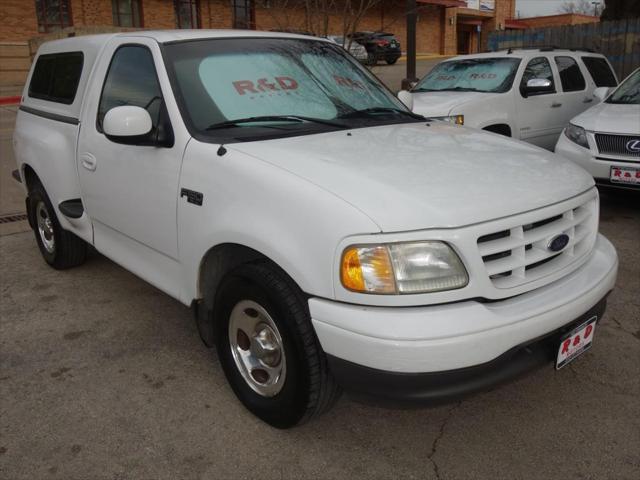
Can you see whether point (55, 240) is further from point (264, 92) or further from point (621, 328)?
point (621, 328)

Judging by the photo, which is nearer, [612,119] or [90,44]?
[90,44]

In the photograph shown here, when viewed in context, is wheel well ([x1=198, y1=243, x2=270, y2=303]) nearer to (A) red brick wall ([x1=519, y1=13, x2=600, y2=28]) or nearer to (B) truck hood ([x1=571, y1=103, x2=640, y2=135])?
(B) truck hood ([x1=571, y1=103, x2=640, y2=135])

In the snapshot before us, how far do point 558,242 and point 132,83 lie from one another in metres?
2.42

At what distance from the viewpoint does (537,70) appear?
26.8ft

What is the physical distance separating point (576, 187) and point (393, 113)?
1.23m

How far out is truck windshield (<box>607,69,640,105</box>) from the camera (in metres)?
6.59

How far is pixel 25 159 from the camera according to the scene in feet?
15.5

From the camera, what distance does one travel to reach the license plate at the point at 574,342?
8.30ft

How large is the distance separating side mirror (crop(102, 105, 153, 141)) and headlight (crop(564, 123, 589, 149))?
461cm

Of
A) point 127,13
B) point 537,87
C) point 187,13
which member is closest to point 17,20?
point 127,13

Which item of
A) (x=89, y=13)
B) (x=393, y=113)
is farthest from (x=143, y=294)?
(x=89, y=13)

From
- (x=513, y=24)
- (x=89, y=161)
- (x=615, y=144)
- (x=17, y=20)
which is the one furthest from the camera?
(x=513, y=24)

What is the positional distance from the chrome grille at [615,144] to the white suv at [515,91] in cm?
166

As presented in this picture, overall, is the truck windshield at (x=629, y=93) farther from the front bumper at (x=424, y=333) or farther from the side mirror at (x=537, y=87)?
the front bumper at (x=424, y=333)
